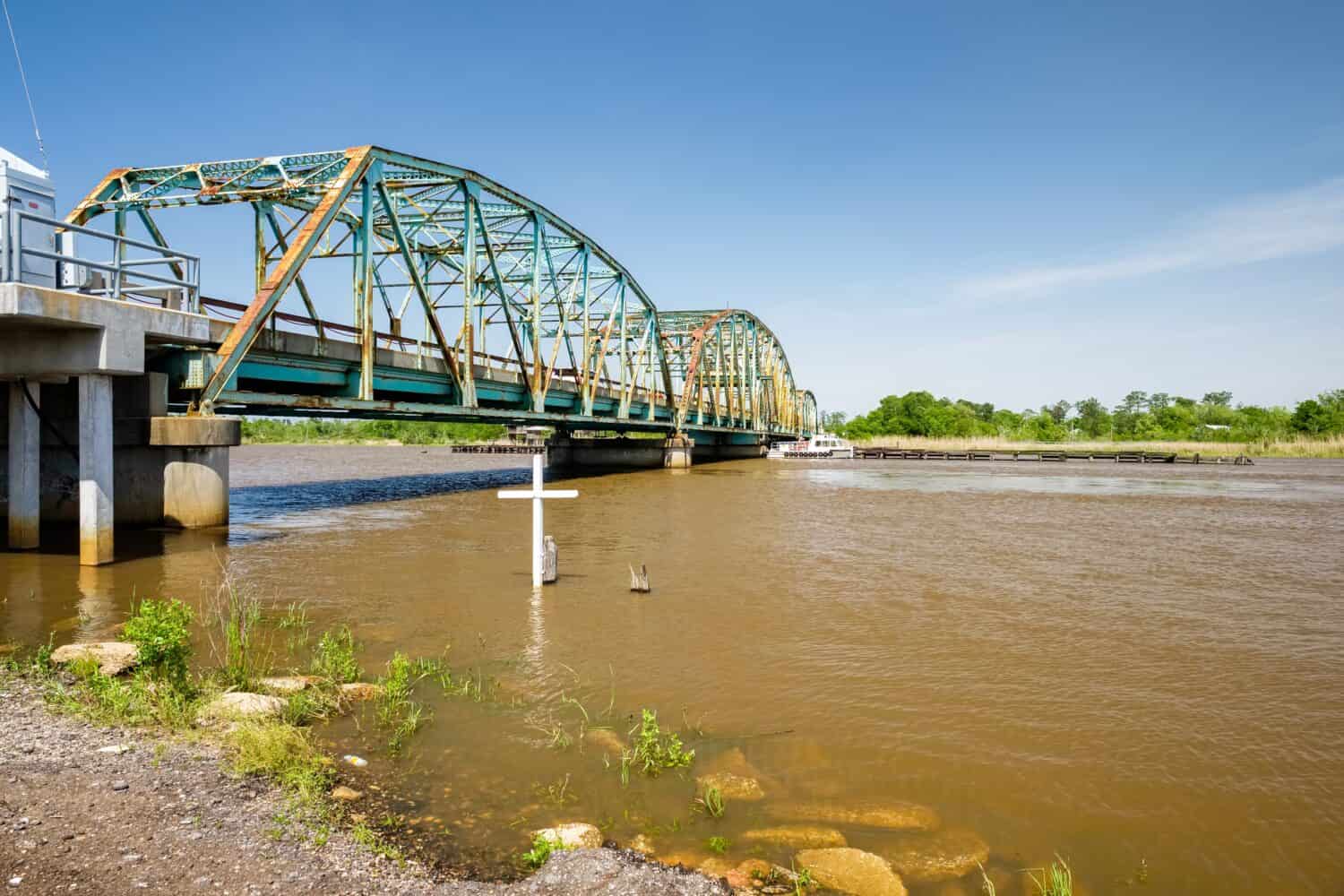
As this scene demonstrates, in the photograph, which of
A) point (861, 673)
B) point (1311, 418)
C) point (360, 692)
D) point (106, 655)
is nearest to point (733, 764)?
point (861, 673)

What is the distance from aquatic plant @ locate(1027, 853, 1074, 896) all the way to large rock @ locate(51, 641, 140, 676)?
7.79 meters

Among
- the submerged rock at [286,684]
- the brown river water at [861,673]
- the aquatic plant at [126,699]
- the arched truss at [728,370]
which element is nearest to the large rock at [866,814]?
the brown river water at [861,673]

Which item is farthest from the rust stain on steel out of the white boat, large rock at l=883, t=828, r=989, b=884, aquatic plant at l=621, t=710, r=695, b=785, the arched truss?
the white boat

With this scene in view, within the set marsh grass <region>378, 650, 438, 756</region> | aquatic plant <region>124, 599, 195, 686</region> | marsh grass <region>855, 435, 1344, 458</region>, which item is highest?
marsh grass <region>855, 435, 1344, 458</region>

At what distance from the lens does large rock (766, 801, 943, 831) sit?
5293mm

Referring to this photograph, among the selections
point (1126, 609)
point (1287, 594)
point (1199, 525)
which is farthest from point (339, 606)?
point (1199, 525)

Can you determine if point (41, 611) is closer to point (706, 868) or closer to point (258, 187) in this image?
point (706, 868)

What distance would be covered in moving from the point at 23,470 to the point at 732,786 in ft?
51.4

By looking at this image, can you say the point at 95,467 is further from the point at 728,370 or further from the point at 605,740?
the point at 728,370

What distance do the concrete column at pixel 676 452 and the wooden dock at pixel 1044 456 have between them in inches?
1558

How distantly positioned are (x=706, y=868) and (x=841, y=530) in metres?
18.5

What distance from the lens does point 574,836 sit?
183 inches

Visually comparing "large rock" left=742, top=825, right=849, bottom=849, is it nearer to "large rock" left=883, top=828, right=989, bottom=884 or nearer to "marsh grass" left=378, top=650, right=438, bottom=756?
"large rock" left=883, top=828, right=989, bottom=884

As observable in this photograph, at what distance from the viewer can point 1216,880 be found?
15.4 ft
